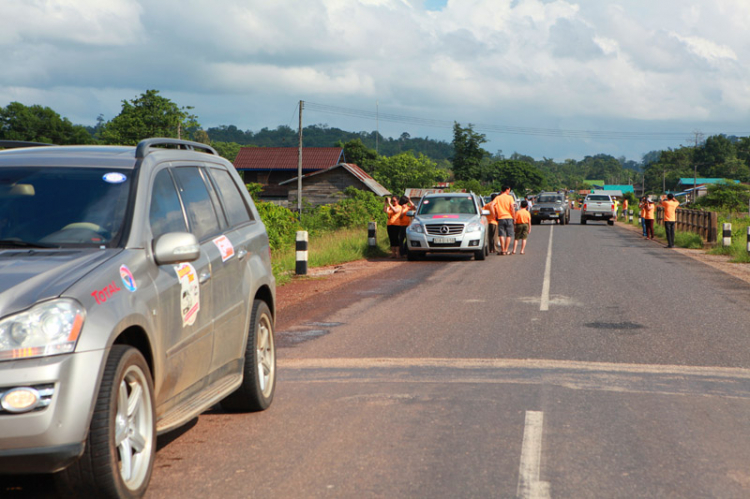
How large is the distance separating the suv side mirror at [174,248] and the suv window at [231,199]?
149 centimetres

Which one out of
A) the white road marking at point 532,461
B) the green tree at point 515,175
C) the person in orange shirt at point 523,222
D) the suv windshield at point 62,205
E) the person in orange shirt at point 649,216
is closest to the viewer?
the white road marking at point 532,461

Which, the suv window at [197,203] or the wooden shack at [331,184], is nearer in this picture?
the suv window at [197,203]

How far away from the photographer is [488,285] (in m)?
14.6

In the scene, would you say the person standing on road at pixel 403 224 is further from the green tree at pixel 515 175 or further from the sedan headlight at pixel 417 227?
the green tree at pixel 515 175

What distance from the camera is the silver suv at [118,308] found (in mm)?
3457

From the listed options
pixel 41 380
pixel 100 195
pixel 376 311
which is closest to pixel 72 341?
pixel 41 380

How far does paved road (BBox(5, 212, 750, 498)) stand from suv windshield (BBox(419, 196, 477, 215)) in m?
10.2

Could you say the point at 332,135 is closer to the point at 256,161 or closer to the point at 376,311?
the point at 256,161

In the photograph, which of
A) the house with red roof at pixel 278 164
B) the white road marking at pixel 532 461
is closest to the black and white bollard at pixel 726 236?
the white road marking at pixel 532 461

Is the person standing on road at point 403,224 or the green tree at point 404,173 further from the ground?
the green tree at point 404,173

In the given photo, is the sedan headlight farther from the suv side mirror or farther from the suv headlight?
the suv headlight

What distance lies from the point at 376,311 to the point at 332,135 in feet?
624

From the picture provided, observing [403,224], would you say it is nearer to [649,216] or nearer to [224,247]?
[649,216]

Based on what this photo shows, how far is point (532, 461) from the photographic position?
4770 mm
